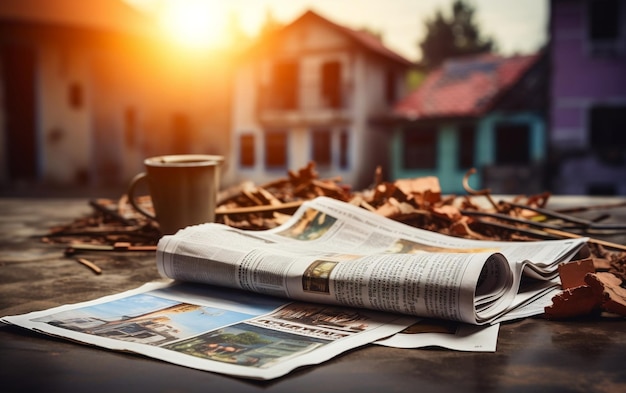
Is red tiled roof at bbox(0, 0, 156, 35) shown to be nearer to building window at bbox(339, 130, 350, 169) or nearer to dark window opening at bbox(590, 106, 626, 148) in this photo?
building window at bbox(339, 130, 350, 169)

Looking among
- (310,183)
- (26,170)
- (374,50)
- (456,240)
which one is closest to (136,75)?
(26,170)

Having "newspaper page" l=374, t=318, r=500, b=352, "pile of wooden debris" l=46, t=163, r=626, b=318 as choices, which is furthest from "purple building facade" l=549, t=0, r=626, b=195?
"newspaper page" l=374, t=318, r=500, b=352

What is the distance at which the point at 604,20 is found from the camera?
11.3m

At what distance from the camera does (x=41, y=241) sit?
1909mm

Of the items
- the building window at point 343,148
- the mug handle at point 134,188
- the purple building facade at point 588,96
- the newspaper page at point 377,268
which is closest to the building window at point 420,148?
the building window at point 343,148

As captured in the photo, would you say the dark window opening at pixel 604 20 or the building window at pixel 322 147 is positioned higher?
the dark window opening at pixel 604 20

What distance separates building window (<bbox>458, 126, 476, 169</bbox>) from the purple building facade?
2.57 meters

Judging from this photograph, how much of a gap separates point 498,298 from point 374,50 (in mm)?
14286

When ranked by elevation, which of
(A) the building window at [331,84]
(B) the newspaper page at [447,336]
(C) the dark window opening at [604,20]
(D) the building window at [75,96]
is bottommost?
(B) the newspaper page at [447,336]

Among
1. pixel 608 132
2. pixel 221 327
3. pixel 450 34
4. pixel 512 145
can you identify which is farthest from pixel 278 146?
pixel 450 34

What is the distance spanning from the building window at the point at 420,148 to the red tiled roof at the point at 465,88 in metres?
0.54

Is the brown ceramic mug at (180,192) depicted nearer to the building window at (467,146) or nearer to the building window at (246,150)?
the building window at (467,146)

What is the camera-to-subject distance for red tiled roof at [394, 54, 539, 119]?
45.2 feet

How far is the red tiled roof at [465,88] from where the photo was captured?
13.8 metres
